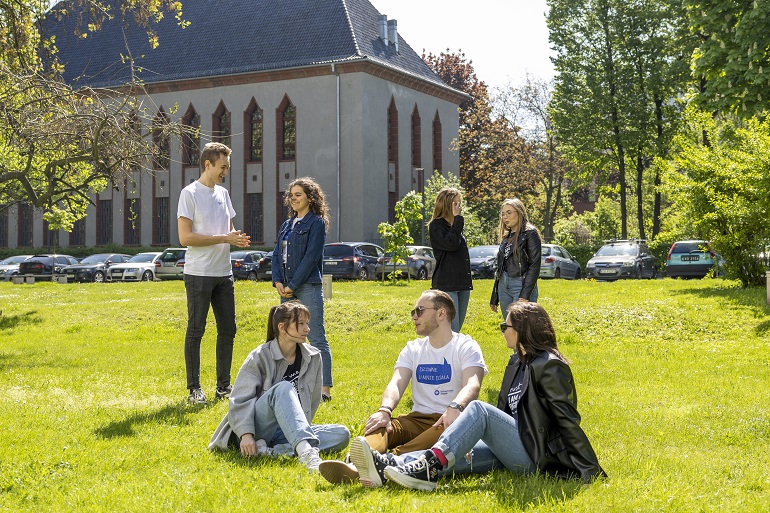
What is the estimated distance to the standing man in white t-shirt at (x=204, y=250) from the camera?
8.70 metres

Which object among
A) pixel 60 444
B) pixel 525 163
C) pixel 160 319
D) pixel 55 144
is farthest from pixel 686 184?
pixel 525 163

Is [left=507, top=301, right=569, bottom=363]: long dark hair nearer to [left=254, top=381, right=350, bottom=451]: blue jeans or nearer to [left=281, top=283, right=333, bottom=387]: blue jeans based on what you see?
[left=254, top=381, right=350, bottom=451]: blue jeans

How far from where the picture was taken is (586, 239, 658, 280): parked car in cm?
3403

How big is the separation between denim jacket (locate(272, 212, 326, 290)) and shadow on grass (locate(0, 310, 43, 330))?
11711mm

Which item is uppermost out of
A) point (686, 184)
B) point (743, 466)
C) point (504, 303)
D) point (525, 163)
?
point (525, 163)

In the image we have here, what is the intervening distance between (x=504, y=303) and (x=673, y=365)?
3655 mm

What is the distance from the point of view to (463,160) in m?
60.8

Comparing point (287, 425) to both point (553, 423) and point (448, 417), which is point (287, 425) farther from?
point (553, 423)

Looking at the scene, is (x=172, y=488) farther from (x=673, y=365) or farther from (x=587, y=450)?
(x=673, y=365)

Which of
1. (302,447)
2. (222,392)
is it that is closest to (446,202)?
(222,392)

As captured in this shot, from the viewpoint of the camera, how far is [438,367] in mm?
6473

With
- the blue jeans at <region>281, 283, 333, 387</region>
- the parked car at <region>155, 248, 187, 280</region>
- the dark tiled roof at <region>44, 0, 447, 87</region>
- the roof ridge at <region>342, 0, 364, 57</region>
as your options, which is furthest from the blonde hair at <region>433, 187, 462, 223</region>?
the roof ridge at <region>342, 0, 364, 57</region>

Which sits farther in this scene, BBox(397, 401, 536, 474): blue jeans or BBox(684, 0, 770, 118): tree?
BBox(684, 0, 770, 118): tree

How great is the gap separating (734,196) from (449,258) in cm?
1236
